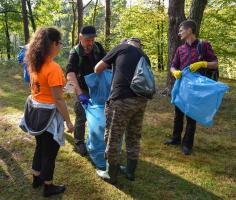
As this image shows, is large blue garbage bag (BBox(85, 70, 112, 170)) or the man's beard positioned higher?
the man's beard

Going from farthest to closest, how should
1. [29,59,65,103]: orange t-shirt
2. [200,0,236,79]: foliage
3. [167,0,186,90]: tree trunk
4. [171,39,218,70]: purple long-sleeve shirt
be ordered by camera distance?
[200,0,236,79]: foliage → [167,0,186,90]: tree trunk → [171,39,218,70]: purple long-sleeve shirt → [29,59,65,103]: orange t-shirt

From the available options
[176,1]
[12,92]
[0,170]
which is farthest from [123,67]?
[12,92]

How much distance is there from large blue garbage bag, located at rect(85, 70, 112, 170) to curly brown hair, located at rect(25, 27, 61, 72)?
1.04m

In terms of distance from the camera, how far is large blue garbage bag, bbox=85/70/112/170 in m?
4.07

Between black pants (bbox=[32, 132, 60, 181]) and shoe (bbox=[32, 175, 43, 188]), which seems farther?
shoe (bbox=[32, 175, 43, 188])

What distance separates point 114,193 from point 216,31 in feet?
40.9

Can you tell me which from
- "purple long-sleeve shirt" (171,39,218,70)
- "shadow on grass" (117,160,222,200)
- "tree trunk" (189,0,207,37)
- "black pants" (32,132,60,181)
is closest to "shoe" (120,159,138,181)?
"shadow on grass" (117,160,222,200)

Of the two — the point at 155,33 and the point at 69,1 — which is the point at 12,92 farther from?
the point at 69,1

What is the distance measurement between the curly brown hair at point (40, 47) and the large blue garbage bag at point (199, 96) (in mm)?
2292

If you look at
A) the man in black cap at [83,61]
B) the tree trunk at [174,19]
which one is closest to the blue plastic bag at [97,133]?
the man in black cap at [83,61]

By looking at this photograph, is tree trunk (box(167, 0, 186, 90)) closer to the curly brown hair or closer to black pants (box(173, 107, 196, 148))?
black pants (box(173, 107, 196, 148))

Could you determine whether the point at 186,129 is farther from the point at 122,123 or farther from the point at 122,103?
the point at 122,103

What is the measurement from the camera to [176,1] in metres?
7.33

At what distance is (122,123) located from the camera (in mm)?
3639
